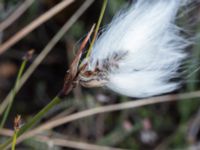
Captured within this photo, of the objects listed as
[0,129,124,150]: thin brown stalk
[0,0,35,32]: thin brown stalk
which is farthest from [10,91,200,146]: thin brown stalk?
[0,0,35,32]: thin brown stalk

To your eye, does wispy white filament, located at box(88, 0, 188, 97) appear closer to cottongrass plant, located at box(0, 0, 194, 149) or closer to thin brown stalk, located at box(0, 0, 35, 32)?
cottongrass plant, located at box(0, 0, 194, 149)

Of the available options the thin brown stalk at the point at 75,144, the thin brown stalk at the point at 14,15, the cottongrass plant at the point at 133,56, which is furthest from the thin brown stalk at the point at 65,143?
the cottongrass plant at the point at 133,56

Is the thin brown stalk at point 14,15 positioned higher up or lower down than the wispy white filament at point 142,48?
higher up

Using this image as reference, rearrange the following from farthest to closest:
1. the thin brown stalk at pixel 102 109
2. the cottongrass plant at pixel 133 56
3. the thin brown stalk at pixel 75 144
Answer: the thin brown stalk at pixel 75 144 < the thin brown stalk at pixel 102 109 < the cottongrass plant at pixel 133 56

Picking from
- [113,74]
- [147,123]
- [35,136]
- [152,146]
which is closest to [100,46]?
[113,74]

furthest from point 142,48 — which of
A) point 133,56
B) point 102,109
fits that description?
point 102,109

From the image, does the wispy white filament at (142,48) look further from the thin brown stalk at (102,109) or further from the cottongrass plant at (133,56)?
the thin brown stalk at (102,109)

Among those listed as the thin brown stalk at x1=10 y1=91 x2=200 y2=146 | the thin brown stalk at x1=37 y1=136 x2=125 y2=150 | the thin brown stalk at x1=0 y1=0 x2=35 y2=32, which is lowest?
the thin brown stalk at x1=37 y1=136 x2=125 y2=150

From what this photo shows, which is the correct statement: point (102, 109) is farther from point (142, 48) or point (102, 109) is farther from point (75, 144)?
point (142, 48)

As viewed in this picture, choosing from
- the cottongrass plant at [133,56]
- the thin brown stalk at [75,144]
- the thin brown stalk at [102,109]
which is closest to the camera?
the cottongrass plant at [133,56]
